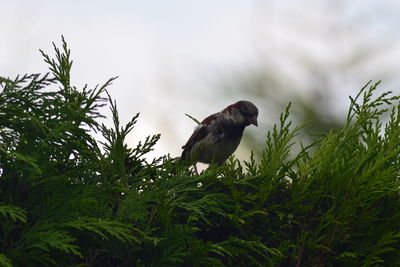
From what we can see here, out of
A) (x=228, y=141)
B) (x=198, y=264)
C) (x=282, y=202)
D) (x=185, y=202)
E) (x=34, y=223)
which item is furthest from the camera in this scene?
(x=228, y=141)

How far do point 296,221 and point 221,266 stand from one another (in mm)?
737

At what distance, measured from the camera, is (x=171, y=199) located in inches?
163

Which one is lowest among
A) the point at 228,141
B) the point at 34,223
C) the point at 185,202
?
the point at 34,223

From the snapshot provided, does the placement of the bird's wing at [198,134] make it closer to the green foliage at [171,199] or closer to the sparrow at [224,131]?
the sparrow at [224,131]

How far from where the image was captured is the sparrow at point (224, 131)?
7.85 metres

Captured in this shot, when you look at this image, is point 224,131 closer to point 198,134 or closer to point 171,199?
point 198,134

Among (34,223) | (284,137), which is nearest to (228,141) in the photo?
(284,137)

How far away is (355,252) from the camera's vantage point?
14.6ft

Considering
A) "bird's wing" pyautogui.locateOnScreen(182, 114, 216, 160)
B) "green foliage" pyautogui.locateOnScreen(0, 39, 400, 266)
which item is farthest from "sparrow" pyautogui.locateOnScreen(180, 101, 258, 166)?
"green foliage" pyautogui.locateOnScreen(0, 39, 400, 266)

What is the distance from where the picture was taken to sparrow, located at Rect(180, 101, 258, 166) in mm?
7852

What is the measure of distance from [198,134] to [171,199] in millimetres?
4106

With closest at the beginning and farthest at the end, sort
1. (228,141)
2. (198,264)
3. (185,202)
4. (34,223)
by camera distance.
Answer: (34,223), (198,264), (185,202), (228,141)

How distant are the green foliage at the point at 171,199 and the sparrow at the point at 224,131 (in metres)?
2.85

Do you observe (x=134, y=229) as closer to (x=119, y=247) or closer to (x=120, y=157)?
(x=119, y=247)
